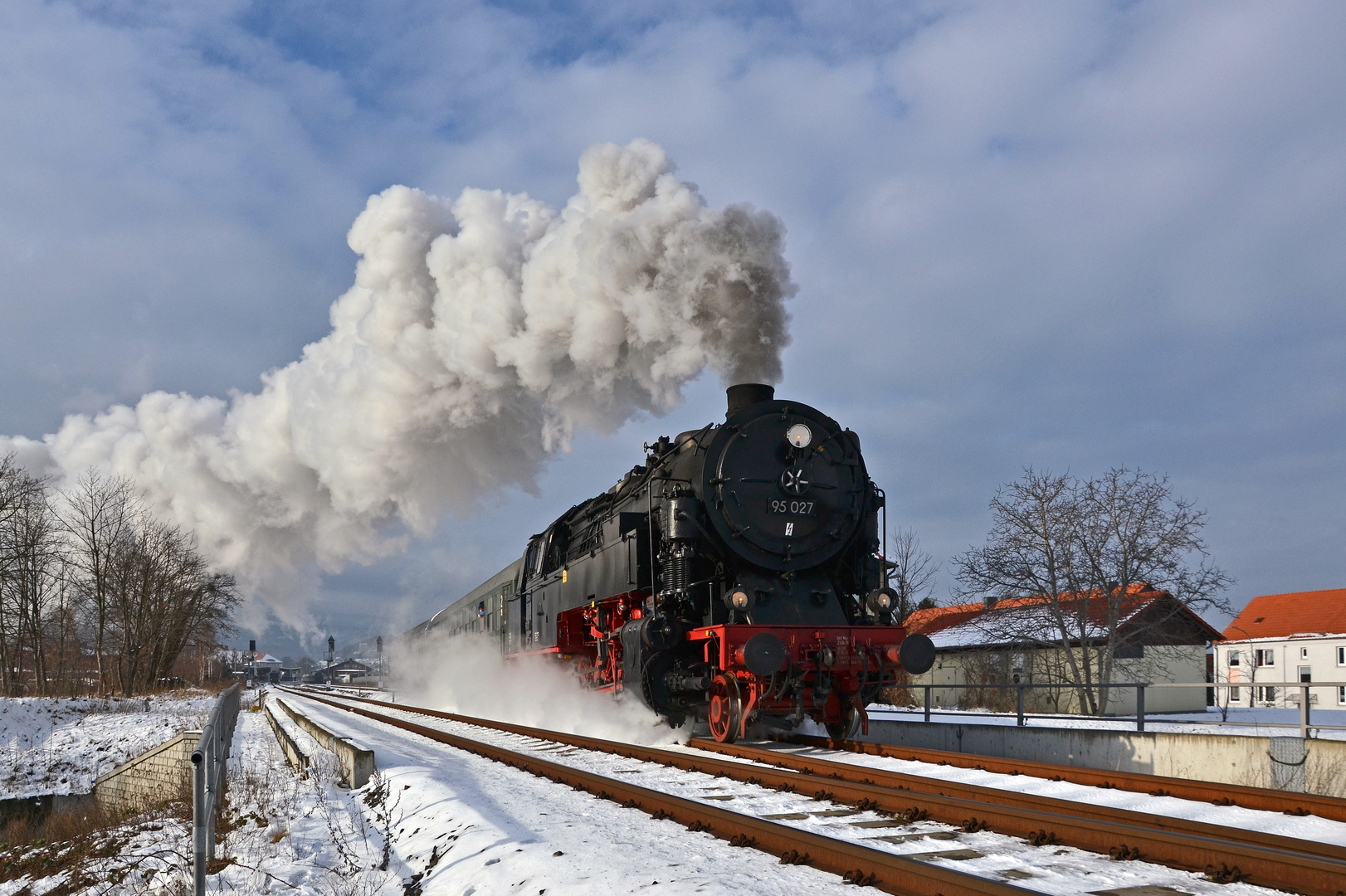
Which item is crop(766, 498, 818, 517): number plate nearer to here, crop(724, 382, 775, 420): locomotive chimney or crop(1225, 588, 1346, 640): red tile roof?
crop(724, 382, 775, 420): locomotive chimney

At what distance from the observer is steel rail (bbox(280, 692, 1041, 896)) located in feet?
13.5

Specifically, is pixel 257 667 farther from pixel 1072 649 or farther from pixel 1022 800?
pixel 1022 800

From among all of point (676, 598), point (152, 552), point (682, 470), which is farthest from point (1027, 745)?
point (152, 552)

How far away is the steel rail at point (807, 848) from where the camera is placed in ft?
13.5

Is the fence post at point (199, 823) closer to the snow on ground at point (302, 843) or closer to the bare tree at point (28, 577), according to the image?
the snow on ground at point (302, 843)

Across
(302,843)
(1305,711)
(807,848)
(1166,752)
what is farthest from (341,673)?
(807,848)

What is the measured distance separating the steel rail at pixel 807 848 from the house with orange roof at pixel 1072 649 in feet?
49.4

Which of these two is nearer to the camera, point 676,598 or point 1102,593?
point 676,598

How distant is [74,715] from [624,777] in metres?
22.4

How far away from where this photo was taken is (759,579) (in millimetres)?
10703

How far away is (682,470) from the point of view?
1152 cm

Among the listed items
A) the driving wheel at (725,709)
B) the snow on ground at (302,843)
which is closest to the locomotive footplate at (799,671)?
the driving wheel at (725,709)

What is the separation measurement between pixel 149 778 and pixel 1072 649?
78.4 feet

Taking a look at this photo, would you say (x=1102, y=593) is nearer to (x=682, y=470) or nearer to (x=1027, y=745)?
(x=1027, y=745)
